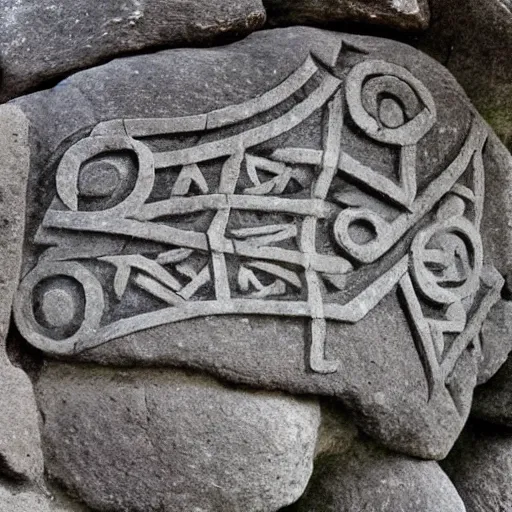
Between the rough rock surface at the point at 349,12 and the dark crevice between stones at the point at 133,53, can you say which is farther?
the rough rock surface at the point at 349,12

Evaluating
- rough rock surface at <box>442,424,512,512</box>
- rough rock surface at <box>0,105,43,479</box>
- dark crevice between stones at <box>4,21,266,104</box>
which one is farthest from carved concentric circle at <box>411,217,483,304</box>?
rough rock surface at <box>0,105,43,479</box>

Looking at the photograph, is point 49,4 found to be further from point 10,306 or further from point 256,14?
point 10,306

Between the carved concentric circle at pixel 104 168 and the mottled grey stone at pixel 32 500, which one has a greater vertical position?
the carved concentric circle at pixel 104 168

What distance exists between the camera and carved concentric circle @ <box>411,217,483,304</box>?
1.50 m

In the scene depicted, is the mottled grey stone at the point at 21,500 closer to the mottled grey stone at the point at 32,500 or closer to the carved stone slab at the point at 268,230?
the mottled grey stone at the point at 32,500

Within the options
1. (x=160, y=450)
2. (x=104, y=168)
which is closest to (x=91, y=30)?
(x=104, y=168)

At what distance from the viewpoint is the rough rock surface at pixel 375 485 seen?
1.44 meters

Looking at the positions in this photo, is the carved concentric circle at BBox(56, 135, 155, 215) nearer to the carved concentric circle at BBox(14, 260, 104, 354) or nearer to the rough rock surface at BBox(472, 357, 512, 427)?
the carved concentric circle at BBox(14, 260, 104, 354)

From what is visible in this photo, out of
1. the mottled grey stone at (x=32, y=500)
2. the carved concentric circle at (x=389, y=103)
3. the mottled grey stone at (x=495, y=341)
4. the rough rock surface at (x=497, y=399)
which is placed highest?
the carved concentric circle at (x=389, y=103)

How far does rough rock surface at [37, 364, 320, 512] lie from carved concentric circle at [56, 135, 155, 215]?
0.94 feet

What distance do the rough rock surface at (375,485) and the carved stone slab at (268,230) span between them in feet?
0.16

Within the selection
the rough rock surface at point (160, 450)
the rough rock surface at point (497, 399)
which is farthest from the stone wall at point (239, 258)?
the rough rock surface at point (497, 399)

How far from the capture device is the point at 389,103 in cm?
156

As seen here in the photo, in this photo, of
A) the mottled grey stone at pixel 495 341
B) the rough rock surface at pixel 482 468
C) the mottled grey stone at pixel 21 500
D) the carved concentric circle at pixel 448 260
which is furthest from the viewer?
the rough rock surface at pixel 482 468
